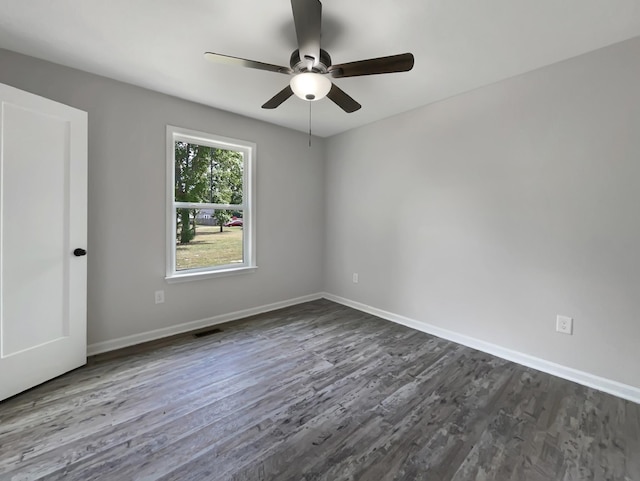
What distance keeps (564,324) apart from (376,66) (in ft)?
7.86

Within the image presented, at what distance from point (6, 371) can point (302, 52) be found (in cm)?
282

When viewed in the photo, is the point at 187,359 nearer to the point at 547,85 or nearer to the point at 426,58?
the point at 426,58

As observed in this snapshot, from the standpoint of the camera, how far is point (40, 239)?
2.00 meters

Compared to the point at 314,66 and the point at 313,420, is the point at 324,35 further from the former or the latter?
the point at 313,420

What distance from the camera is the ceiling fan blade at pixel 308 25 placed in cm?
137

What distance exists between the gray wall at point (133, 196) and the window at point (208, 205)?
10cm

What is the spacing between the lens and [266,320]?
334 centimetres

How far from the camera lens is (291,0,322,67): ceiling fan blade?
1.37 metres

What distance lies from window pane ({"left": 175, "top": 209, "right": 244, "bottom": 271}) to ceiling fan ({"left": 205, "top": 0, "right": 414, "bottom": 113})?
1.85 m

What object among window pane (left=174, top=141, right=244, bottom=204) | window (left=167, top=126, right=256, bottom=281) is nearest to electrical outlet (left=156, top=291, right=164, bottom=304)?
window (left=167, top=126, right=256, bottom=281)

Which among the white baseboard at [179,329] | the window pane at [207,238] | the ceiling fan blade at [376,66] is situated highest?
the ceiling fan blade at [376,66]

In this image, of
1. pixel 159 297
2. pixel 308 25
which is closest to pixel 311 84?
pixel 308 25

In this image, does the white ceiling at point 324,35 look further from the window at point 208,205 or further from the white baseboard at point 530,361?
the white baseboard at point 530,361

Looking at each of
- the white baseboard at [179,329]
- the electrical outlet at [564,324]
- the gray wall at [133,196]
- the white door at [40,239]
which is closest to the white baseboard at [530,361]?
the electrical outlet at [564,324]
